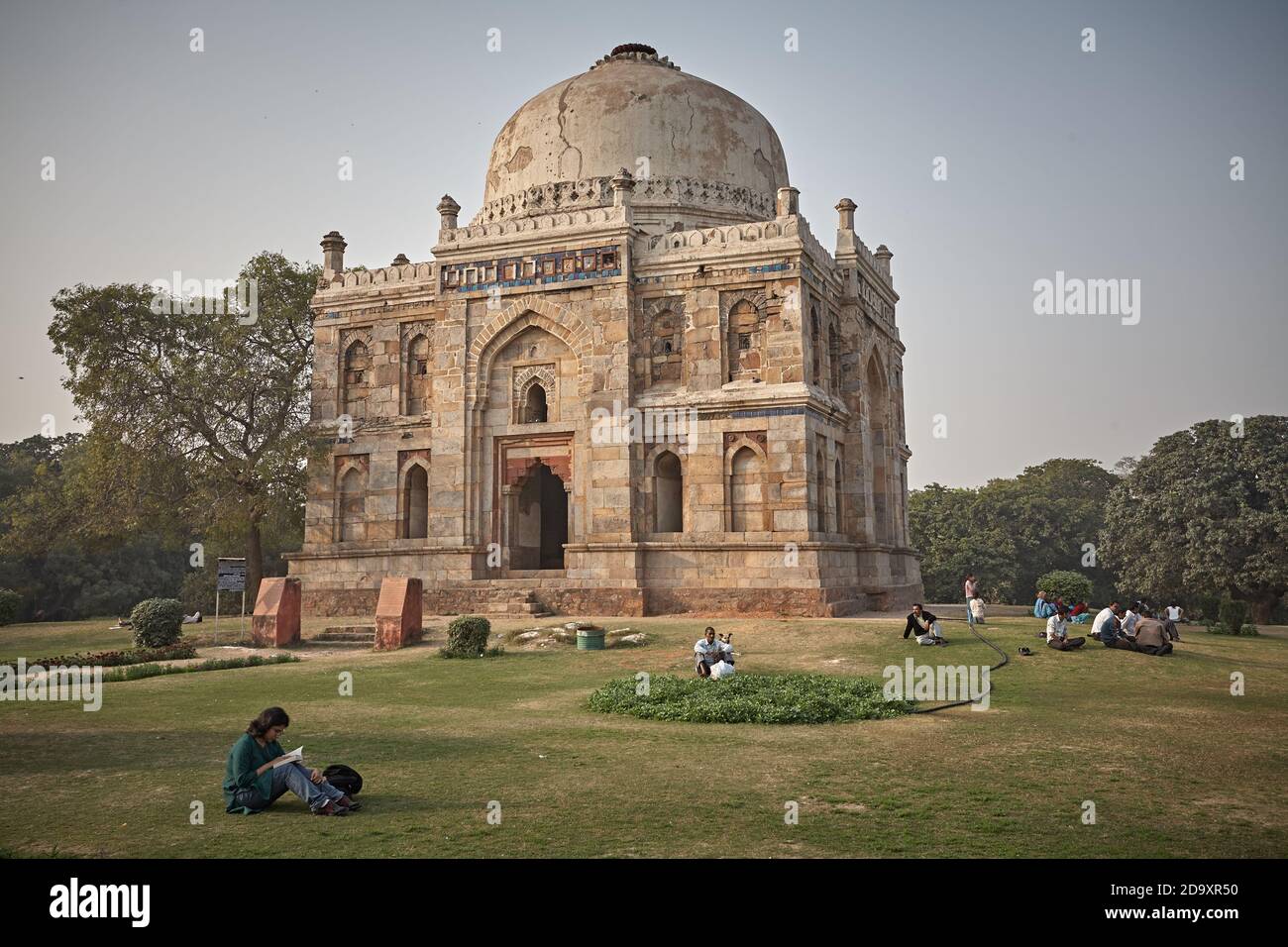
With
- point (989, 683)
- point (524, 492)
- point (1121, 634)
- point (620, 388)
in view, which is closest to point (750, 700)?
point (989, 683)

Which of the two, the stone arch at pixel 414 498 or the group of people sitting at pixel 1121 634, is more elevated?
the stone arch at pixel 414 498

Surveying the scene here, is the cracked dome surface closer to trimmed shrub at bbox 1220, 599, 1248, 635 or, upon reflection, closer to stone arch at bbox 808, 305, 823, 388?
stone arch at bbox 808, 305, 823, 388

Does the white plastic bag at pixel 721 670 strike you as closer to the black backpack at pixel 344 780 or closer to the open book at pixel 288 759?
the black backpack at pixel 344 780

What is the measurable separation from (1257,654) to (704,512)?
1169 cm

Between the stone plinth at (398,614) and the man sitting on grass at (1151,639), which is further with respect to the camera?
the stone plinth at (398,614)

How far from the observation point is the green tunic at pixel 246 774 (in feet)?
23.5

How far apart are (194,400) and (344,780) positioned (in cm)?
2562

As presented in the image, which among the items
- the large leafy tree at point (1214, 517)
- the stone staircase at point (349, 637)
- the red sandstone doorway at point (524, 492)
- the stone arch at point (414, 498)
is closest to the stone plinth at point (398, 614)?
the stone staircase at point (349, 637)

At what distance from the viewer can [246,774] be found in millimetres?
7219

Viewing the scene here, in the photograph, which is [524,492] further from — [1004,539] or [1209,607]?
[1004,539]

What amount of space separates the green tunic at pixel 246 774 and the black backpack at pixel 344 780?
16.0 inches

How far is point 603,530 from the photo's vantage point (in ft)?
82.0

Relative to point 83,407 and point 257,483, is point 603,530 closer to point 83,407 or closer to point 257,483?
point 257,483
